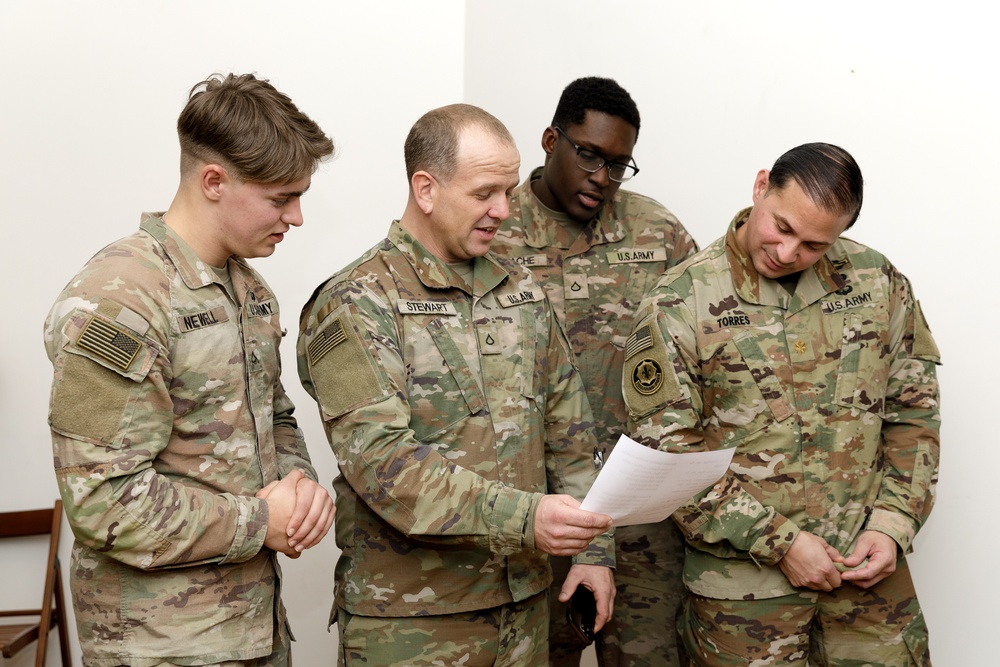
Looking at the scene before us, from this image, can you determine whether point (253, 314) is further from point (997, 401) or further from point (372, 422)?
point (997, 401)

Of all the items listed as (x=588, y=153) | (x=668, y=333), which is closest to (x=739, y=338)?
(x=668, y=333)

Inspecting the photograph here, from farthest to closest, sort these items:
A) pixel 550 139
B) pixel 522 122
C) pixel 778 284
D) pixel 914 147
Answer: pixel 522 122
pixel 550 139
pixel 914 147
pixel 778 284

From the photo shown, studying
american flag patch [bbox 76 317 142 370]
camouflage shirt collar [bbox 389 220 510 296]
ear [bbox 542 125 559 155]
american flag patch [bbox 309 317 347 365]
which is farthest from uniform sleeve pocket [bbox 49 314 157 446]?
ear [bbox 542 125 559 155]

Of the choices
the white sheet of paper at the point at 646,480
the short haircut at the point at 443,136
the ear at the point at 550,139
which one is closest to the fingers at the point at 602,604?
the white sheet of paper at the point at 646,480

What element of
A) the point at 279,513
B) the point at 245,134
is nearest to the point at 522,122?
the point at 245,134

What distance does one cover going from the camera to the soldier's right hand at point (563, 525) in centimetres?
175

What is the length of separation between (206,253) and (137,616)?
0.65 m

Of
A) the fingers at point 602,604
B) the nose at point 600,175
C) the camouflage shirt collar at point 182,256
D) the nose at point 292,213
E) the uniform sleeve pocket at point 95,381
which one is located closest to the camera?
the uniform sleeve pocket at point 95,381

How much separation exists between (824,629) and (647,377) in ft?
2.22

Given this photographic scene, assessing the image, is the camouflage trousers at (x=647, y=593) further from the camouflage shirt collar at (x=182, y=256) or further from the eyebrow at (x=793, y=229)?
the camouflage shirt collar at (x=182, y=256)

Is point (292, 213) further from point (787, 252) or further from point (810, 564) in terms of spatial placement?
point (810, 564)

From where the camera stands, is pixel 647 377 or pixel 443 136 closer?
pixel 443 136

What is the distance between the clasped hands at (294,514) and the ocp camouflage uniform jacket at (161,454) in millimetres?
28

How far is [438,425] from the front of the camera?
6.49 feet
